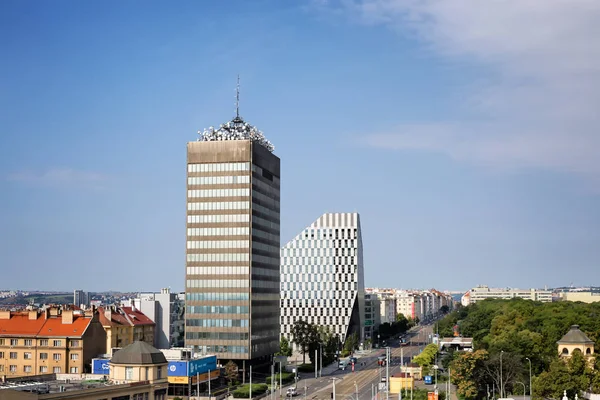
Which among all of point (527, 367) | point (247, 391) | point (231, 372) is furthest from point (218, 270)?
point (527, 367)

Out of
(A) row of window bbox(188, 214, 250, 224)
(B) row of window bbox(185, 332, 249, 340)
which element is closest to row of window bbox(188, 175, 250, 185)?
(A) row of window bbox(188, 214, 250, 224)

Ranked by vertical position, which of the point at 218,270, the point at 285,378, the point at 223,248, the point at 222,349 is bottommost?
the point at 285,378

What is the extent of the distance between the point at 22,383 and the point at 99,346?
213 ft

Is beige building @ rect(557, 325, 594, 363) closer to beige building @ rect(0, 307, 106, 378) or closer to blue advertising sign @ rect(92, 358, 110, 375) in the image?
blue advertising sign @ rect(92, 358, 110, 375)

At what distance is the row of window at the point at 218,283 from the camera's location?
145000 mm

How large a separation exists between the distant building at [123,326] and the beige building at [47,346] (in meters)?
5.76

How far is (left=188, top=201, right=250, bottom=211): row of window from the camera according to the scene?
145500 millimetres

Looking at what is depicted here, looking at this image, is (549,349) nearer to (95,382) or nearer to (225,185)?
(225,185)

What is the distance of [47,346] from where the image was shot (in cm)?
14150

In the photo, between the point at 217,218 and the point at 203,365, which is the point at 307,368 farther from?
the point at 217,218

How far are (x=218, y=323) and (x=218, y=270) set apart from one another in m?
9.15

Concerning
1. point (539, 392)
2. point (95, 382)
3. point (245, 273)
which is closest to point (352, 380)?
point (245, 273)

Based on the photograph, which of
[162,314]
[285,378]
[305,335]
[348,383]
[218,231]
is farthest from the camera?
[162,314]

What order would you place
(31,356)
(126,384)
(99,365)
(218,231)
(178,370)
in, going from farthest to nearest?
(218,231), (31,356), (99,365), (178,370), (126,384)
